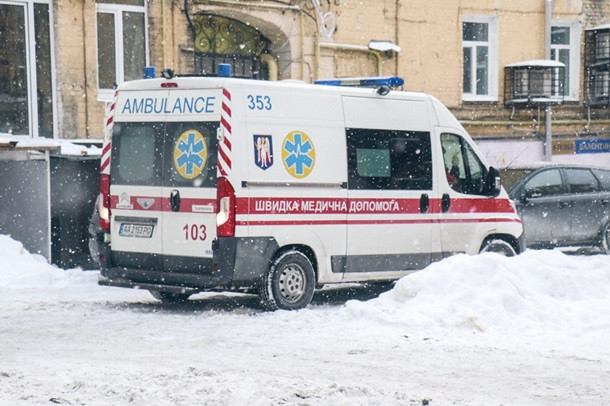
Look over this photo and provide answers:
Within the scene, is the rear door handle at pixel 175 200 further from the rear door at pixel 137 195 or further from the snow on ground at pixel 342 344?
the snow on ground at pixel 342 344

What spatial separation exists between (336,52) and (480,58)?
14.3ft

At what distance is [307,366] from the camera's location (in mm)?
8562

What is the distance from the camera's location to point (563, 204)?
1862 cm

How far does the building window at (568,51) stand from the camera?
26.4 meters

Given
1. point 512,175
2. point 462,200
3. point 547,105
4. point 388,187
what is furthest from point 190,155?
point 547,105

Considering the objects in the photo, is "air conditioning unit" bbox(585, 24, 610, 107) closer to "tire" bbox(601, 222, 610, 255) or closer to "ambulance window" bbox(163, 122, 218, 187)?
"tire" bbox(601, 222, 610, 255)

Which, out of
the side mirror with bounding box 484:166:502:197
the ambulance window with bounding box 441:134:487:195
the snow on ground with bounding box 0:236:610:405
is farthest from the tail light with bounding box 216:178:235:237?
the side mirror with bounding box 484:166:502:197

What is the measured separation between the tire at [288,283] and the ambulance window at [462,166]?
2.30 meters

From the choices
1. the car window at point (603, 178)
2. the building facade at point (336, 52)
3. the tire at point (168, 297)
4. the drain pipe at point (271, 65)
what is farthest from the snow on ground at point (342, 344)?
the drain pipe at point (271, 65)

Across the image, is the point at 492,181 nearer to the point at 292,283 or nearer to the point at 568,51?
the point at 292,283

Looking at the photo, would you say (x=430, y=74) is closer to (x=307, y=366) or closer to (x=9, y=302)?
(x=9, y=302)

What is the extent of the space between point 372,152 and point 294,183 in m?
Result: 1.18

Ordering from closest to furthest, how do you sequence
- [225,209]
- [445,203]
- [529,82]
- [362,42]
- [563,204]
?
1. [225,209]
2. [445,203]
3. [563,204]
4. [362,42]
5. [529,82]

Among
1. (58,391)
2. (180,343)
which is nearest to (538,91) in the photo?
(180,343)
